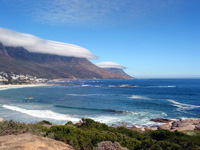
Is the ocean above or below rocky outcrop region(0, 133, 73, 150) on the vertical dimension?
below

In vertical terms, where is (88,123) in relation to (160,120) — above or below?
above

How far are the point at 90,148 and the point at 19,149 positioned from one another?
4.21 metres

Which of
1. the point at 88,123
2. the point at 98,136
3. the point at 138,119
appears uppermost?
the point at 98,136

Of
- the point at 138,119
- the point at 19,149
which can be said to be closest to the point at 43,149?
the point at 19,149

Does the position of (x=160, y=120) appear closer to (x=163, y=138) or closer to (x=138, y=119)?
(x=138, y=119)

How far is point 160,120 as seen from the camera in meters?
30.8

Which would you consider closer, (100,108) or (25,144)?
(25,144)

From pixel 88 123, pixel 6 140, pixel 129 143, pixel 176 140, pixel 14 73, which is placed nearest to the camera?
pixel 6 140

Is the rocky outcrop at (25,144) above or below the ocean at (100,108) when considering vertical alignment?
above

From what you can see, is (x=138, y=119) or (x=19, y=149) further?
(x=138, y=119)

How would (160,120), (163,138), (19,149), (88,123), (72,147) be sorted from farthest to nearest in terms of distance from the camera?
1. (160,120)
2. (88,123)
3. (163,138)
4. (72,147)
5. (19,149)

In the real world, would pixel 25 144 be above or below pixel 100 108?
above

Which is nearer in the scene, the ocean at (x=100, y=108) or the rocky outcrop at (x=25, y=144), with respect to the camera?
the rocky outcrop at (x=25, y=144)

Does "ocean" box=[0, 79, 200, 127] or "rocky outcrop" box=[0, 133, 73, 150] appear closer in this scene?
"rocky outcrop" box=[0, 133, 73, 150]
